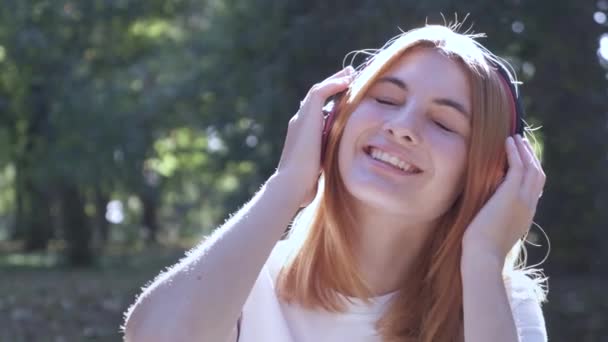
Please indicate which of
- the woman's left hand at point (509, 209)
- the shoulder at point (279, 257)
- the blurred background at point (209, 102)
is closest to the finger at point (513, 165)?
the woman's left hand at point (509, 209)

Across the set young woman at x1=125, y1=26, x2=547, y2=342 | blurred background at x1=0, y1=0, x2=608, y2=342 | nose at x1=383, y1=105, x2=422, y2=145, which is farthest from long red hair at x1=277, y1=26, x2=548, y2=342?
blurred background at x1=0, y1=0, x2=608, y2=342

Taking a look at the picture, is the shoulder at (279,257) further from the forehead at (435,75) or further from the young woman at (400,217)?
the forehead at (435,75)

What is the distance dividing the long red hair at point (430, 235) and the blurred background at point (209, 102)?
18.4 feet

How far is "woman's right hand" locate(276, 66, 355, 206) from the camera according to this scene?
1.80 m

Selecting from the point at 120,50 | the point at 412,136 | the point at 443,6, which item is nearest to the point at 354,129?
the point at 412,136

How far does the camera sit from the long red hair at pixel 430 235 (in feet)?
5.76

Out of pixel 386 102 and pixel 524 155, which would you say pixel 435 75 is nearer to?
pixel 386 102

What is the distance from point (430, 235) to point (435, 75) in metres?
0.34

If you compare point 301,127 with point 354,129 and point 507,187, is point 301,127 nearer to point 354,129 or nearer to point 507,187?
point 354,129

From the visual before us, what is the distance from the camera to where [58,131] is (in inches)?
477

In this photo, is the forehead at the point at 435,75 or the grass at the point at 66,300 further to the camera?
the grass at the point at 66,300

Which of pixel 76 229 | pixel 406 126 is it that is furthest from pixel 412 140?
pixel 76 229

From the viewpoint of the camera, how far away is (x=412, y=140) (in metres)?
1.72

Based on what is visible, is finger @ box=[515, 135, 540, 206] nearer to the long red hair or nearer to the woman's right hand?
the long red hair
